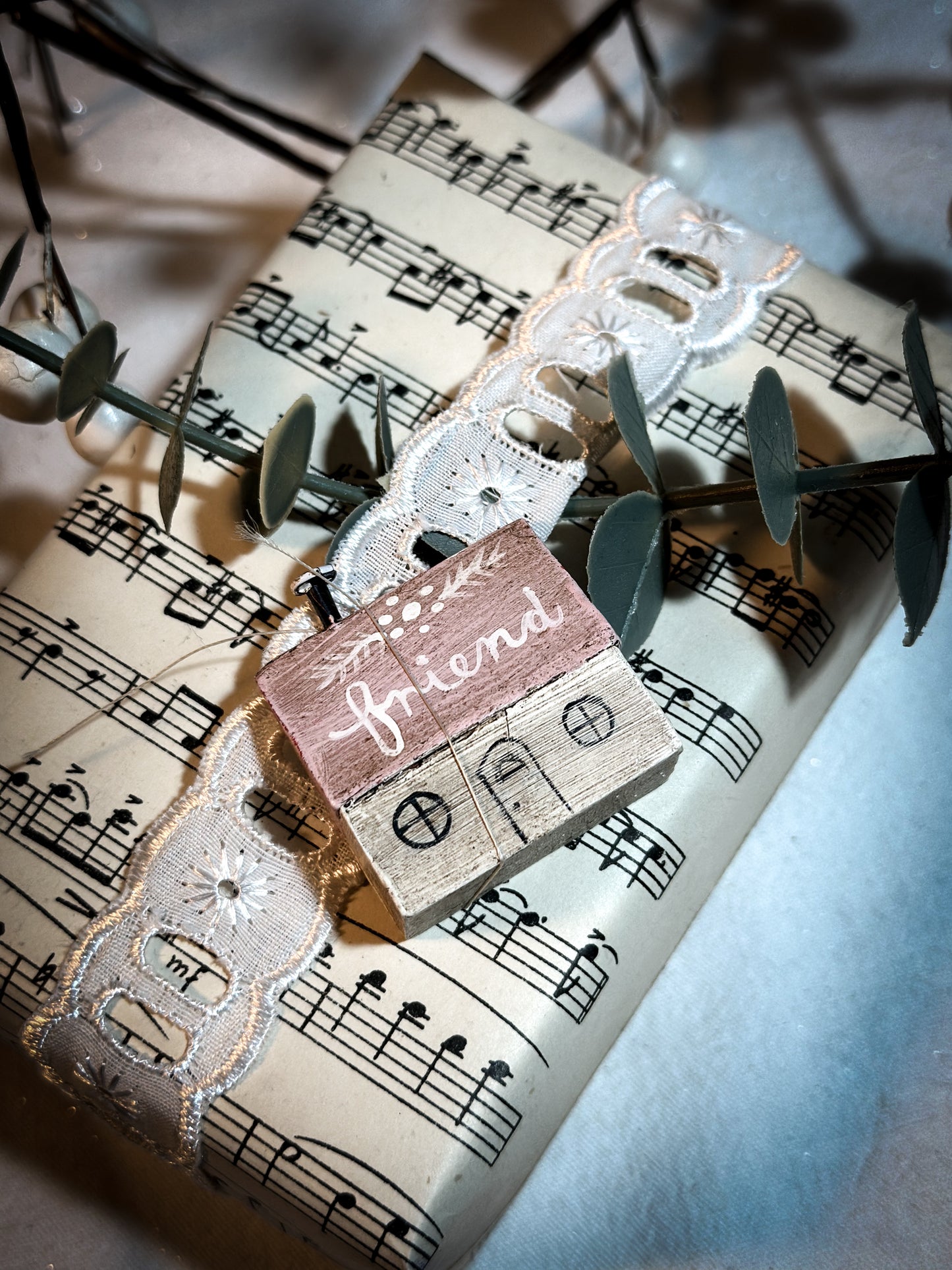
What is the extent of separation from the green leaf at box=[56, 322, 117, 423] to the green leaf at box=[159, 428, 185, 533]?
6 cm

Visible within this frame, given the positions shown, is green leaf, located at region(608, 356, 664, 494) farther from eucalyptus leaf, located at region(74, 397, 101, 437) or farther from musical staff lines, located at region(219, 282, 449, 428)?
eucalyptus leaf, located at region(74, 397, 101, 437)

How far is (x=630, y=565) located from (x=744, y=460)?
0.17m

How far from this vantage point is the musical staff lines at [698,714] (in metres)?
0.59

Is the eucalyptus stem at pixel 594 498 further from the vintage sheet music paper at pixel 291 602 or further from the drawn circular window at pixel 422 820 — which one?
the drawn circular window at pixel 422 820

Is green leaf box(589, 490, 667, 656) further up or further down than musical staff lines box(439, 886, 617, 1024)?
further up

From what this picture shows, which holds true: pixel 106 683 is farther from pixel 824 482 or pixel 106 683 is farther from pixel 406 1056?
pixel 824 482

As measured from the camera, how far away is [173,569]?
63 cm

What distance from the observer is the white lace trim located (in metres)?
0.54

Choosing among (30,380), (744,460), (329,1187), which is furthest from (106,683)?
(744,460)

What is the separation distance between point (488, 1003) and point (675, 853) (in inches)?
5.0

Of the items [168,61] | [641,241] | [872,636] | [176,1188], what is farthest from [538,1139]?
[168,61]

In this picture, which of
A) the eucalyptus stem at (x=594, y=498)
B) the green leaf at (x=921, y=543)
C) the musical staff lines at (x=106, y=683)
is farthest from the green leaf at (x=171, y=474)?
the green leaf at (x=921, y=543)

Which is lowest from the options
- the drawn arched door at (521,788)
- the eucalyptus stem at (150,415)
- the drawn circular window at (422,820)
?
the drawn circular window at (422,820)

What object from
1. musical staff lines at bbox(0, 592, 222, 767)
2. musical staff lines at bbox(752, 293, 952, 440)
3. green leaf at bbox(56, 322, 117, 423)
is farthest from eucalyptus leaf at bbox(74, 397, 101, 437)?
musical staff lines at bbox(752, 293, 952, 440)
